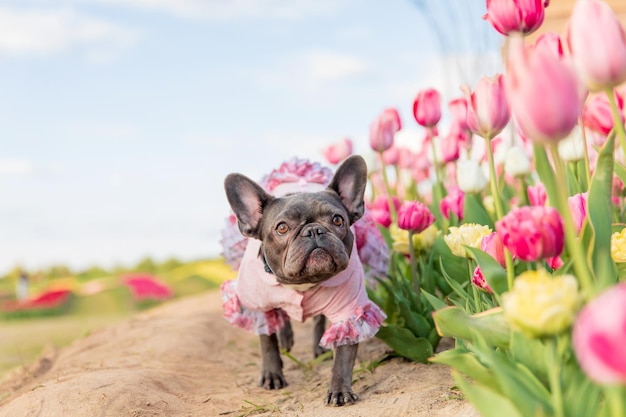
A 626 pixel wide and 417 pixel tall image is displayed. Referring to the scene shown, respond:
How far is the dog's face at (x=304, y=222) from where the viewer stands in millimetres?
3385

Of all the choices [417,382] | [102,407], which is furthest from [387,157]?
[102,407]

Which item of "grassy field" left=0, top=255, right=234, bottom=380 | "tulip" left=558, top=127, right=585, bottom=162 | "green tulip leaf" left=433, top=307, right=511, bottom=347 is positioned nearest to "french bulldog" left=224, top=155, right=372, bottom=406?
"green tulip leaf" left=433, top=307, right=511, bottom=347

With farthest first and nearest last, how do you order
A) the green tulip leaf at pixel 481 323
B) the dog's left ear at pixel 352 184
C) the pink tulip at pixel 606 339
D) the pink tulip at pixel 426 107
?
the pink tulip at pixel 426 107 → the dog's left ear at pixel 352 184 → the green tulip leaf at pixel 481 323 → the pink tulip at pixel 606 339

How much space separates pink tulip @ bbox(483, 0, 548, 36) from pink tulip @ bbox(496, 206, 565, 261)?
0.96 m

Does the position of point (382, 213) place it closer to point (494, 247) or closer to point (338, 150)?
point (338, 150)

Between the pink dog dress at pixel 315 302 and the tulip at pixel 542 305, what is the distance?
1.87 m

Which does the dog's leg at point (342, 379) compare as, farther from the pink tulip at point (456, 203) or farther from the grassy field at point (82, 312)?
the grassy field at point (82, 312)

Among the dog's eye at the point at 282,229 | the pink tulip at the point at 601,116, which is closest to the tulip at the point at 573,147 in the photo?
the pink tulip at the point at 601,116

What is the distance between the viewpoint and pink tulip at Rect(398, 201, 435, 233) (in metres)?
3.79

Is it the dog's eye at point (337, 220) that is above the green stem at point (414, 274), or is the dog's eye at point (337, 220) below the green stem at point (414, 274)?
above

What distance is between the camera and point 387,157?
5.86 metres

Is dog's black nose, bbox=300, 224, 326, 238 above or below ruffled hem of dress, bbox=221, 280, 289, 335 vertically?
above

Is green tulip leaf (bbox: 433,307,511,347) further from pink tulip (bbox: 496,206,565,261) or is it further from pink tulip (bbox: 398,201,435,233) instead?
pink tulip (bbox: 398,201,435,233)

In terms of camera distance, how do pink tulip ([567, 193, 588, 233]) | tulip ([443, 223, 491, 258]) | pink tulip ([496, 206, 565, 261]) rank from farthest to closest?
tulip ([443, 223, 491, 258]) → pink tulip ([567, 193, 588, 233]) → pink tulip ([496, 206, 565, 261])
